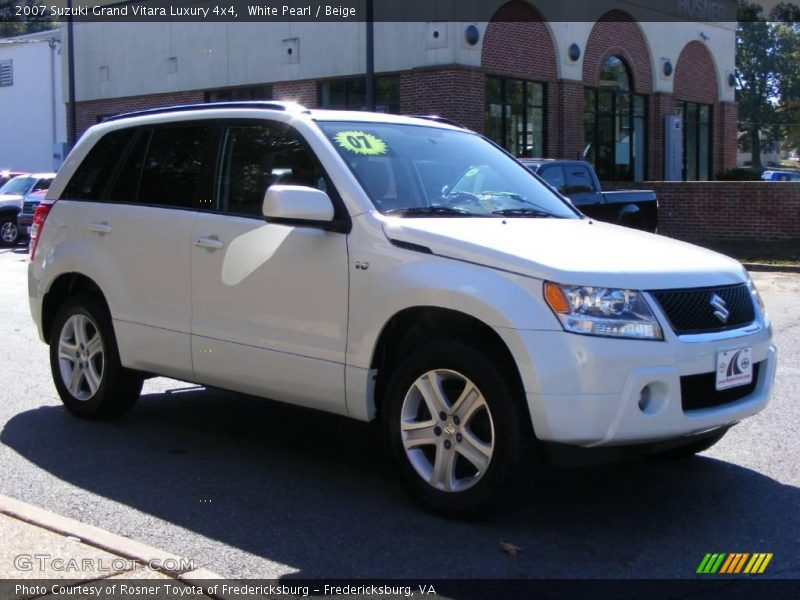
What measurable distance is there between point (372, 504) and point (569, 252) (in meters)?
1.58

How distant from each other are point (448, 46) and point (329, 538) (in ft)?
70.3

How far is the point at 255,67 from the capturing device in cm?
3009

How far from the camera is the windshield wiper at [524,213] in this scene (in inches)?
219

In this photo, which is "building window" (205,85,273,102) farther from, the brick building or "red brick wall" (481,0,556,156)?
"red brick wall" (481,0,556,156)

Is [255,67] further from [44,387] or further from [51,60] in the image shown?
[44,387]

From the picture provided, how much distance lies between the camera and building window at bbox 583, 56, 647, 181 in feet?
99.3

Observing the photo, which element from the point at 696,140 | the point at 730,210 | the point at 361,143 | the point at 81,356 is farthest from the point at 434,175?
the point at 696,140

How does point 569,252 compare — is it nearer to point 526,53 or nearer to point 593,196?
point 593,196

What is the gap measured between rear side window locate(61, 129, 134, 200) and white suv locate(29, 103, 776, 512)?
0.02 m

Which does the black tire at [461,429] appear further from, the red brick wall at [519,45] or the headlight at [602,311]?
the red brick wall at [519,45]

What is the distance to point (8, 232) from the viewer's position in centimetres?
2556

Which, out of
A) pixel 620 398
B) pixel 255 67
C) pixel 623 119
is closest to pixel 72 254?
pixel 620 398

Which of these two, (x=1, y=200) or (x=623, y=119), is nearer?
(x=1, y=200)

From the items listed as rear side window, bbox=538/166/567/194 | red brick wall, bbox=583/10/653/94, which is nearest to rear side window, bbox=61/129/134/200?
rear side window, bbox=538/166/567/194
